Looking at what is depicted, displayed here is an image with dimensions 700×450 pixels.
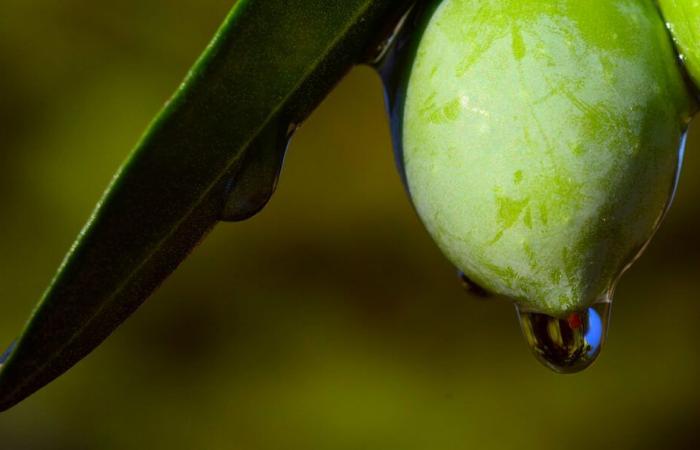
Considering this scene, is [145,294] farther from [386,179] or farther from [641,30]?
[386,179]

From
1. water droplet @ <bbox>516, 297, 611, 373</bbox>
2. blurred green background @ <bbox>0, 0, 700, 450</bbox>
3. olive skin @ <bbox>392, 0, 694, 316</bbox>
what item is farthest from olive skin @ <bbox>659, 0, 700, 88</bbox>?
blurred green background @ <bbox>0, 0, 700, 450</bbox>

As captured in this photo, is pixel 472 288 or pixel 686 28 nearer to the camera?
pixel 686 28

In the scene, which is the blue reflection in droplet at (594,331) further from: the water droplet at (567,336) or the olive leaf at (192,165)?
the olive leaf at (192,165)

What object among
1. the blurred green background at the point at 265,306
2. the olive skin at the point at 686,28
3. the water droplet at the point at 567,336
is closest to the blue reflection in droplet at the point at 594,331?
the water droplet at the point at 567,336

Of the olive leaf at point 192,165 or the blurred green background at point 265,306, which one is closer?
the olive leaf at point 192,165

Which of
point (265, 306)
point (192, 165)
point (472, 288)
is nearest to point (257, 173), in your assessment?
point (192, 165)

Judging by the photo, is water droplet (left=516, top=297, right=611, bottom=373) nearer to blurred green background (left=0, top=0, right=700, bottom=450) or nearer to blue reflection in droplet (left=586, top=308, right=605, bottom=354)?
blue reflection in droplet (left=586, top=308, right=605, bottom=354)

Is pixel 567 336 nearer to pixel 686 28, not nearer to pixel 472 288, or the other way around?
pixel 472 288
